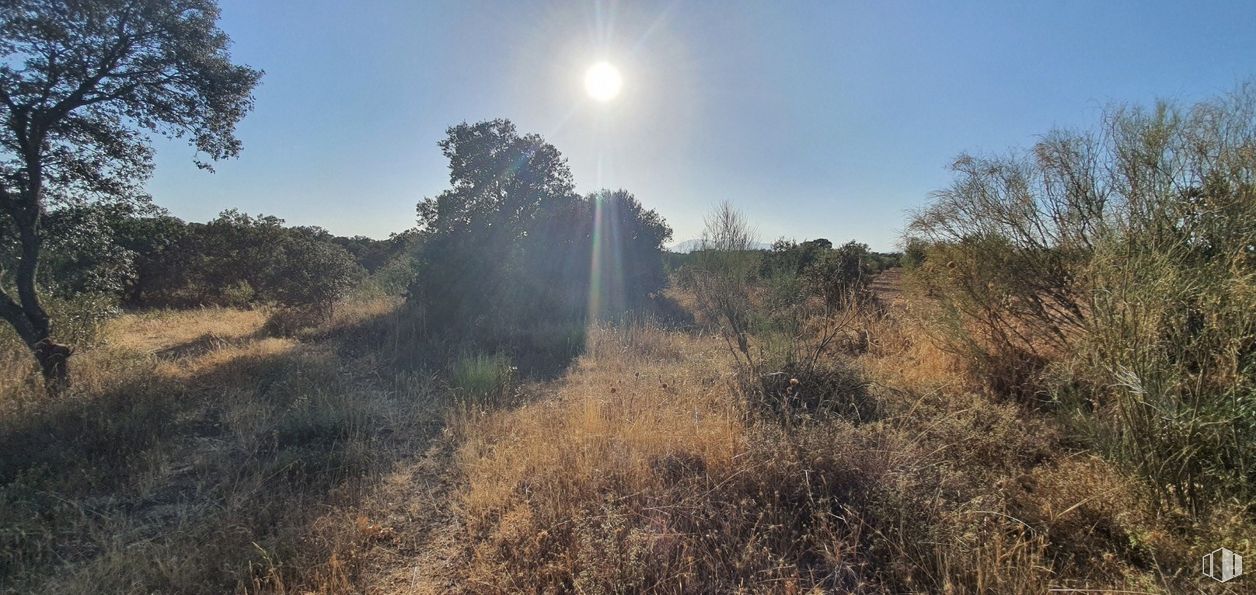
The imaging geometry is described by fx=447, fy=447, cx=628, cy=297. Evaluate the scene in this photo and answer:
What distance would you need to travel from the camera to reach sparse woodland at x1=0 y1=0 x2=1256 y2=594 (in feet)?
7.34

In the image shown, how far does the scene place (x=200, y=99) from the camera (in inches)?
214

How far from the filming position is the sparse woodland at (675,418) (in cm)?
224

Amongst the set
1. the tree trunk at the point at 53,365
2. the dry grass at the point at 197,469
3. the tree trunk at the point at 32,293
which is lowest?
the dry grass at the point at 197,469

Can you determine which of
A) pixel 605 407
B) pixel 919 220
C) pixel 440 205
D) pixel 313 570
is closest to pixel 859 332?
pixel 919 220

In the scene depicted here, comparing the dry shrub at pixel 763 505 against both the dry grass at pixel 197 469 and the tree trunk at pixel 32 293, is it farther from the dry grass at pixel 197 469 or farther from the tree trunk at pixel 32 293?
the tree trunk at pixel 32 293

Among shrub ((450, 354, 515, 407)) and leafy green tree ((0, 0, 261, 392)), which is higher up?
leafy green tree ((0, 0, 261, 392))

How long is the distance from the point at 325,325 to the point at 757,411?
909 cm

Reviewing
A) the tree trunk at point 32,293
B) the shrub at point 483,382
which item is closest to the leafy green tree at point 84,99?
the tree trunk at point 32,293

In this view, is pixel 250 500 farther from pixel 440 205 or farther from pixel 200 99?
pixel 440 205

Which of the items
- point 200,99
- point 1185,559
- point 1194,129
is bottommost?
point 1185,559

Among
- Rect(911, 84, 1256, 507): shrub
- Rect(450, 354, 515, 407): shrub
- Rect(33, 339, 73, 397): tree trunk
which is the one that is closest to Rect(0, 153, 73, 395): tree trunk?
Rect(33, 339, 73, 397): tree trunk

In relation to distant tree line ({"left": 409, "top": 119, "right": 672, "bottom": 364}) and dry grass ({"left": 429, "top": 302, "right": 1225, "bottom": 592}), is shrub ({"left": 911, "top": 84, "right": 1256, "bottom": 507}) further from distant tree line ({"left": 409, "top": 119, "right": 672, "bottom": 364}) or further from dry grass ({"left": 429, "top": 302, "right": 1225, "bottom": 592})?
distant tree line ({"left": 409, "top": 119, "right": 672, "bottom": 364})

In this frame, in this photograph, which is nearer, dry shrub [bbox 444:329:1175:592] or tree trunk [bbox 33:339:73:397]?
dry shrub [bbox 444:329:1175:592]

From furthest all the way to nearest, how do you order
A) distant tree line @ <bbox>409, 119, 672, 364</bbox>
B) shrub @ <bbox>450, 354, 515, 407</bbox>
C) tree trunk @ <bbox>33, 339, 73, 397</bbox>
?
distant tree line @ <bbox>409, 119, 672, 364</bbox>
shrub @ <bbox>450, 354, 515, 407</bbox>
tree trunk @ <bbox>33, 339, 73, 397</bbox>
